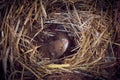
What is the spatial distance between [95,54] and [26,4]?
1.74 ft

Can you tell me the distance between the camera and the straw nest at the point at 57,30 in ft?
4.99

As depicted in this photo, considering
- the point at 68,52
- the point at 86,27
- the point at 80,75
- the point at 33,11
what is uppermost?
the point at 33,11

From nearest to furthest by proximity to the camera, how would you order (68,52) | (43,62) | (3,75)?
1. (3,75)
2. (43,62)
3. (68,52)

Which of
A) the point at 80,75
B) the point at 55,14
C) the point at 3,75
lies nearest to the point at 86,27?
the point at 55,14

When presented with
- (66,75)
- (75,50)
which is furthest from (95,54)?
(66,75)

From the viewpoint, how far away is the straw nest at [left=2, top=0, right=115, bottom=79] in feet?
4.99

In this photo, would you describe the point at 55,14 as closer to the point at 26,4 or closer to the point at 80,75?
the point at 26,4

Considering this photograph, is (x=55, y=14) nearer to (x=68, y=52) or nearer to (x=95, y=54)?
(x=68, y=52)

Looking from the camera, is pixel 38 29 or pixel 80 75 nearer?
pixel 80 75

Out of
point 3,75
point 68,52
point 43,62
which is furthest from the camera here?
point 68,52

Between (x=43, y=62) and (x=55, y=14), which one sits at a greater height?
(x=55, y=14)

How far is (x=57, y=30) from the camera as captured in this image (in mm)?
1730

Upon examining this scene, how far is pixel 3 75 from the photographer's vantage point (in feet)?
4.75

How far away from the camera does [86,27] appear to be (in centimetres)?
168
